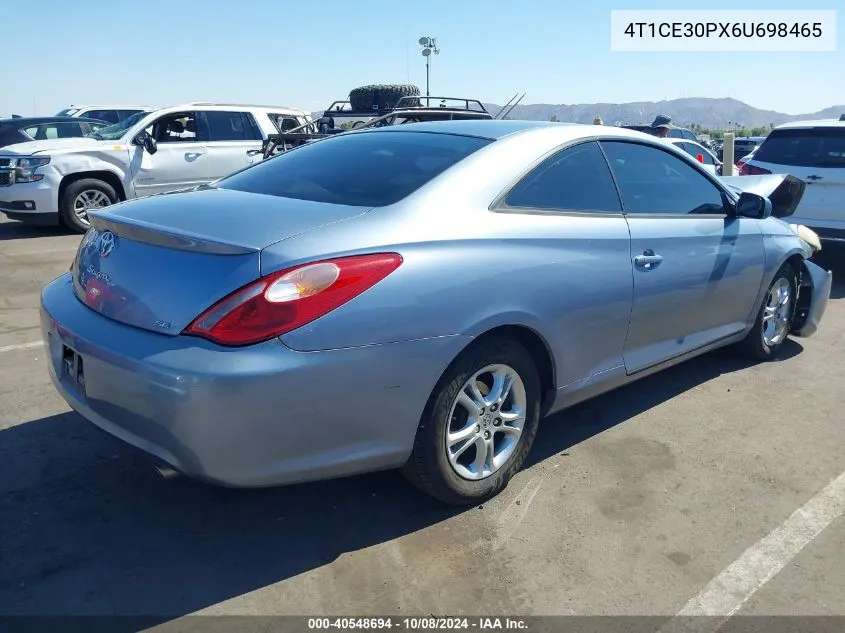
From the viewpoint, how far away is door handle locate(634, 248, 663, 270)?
3.59m

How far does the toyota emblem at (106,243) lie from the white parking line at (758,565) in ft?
7.80

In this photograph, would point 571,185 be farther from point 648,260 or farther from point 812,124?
point 812,124

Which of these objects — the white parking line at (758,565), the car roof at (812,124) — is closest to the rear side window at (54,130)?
the car roof at (812,124)

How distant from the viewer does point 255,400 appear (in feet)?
7.62

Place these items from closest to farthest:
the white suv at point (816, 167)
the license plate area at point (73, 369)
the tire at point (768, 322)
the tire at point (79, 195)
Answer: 1. the license plate area at point (73, 369)
2. the tire at point (768, 322)
3. the white suv at point (816, 167)
4. the tire at point (79, 195)

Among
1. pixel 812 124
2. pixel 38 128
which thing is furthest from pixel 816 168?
pixel 38 128

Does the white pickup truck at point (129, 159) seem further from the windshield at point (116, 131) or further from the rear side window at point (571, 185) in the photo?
the rear side window at point (571, 185)

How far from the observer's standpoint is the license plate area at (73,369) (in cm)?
271

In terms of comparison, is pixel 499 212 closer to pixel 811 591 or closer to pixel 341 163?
pixel 341 163

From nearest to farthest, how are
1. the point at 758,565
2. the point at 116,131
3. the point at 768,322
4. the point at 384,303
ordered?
the point at 384,303, the point at 758,565, the point at 768,322, the point at 116,131

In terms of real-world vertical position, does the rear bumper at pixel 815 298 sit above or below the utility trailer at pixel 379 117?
below

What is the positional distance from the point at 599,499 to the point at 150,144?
8.84 metres

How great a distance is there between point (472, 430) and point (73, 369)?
1.54 m

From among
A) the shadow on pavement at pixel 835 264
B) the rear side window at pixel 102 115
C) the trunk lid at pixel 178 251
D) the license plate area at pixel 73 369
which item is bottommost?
the shadow on pavement at pixel 835 264
